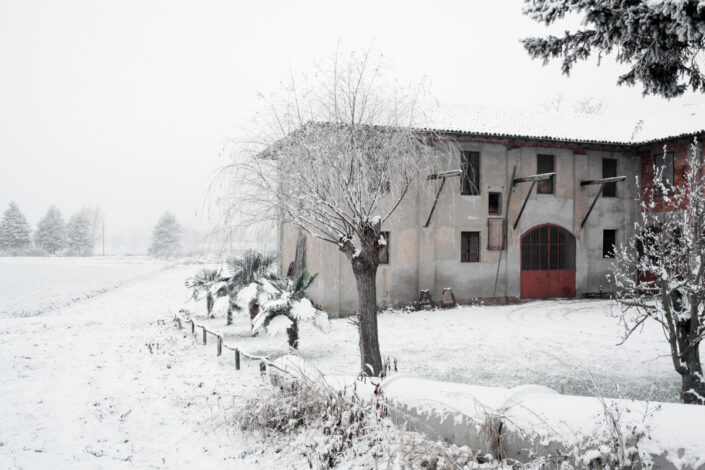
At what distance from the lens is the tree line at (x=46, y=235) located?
6912 centimetres

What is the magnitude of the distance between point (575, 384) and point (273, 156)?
618cm

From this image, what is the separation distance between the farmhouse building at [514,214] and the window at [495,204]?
0.04 m

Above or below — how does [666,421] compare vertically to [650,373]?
above

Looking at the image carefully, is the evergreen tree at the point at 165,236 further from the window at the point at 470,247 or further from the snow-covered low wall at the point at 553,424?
the snow-covered low wall at the point at 553,424

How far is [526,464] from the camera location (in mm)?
3570

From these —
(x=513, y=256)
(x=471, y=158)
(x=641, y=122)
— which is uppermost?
(x=641, y=122)

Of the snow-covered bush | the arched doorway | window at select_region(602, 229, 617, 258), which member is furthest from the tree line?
the snow-covered bush

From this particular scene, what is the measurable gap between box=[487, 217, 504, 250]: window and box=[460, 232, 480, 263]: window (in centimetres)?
42

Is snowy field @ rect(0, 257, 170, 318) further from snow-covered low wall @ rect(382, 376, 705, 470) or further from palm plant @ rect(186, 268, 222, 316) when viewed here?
snow-covered low wall @ rect(382, 376, 705, 470)

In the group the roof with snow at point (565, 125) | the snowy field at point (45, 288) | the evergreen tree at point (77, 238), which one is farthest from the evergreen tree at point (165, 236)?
the roof with snow at point (565, 125)

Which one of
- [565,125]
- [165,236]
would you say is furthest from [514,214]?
[165,236]

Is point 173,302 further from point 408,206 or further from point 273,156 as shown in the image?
point 273,156

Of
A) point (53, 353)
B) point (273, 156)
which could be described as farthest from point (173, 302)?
point (273, 156)

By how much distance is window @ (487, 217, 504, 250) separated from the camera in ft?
56.6
